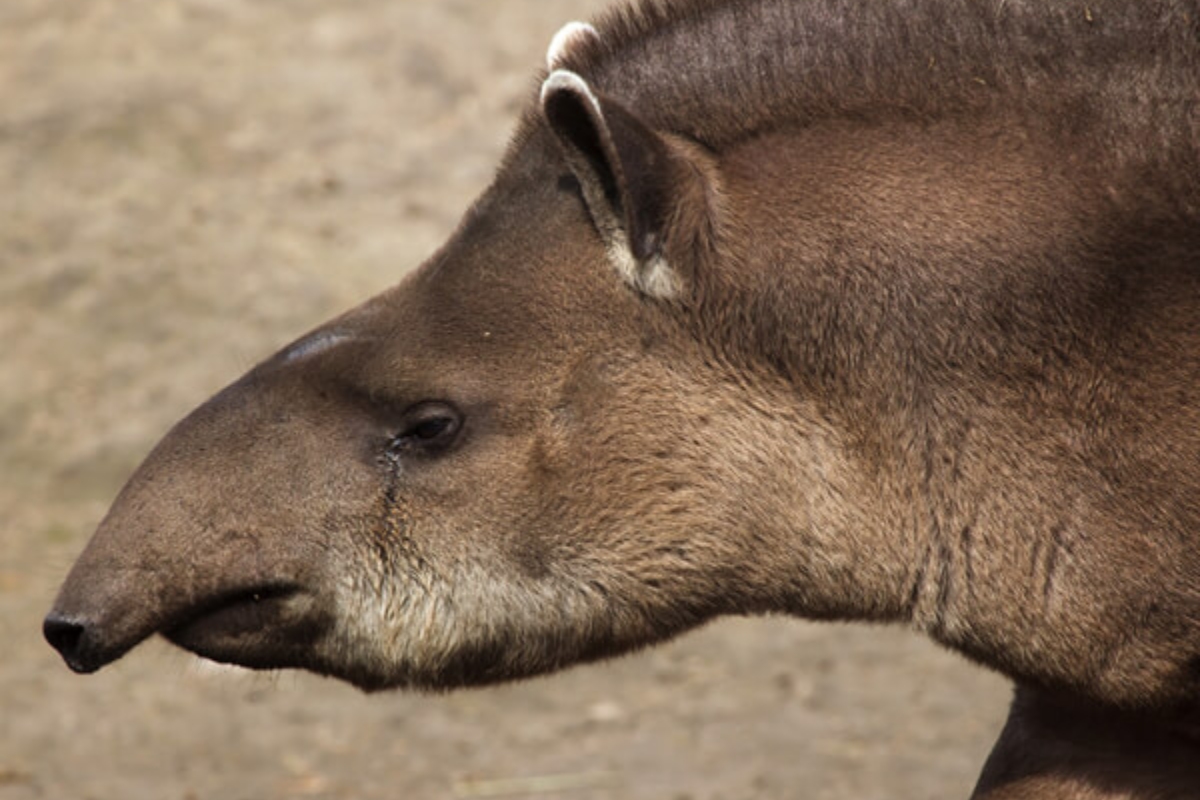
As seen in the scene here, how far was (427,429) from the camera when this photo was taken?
4.32 metres

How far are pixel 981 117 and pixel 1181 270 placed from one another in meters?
0.51

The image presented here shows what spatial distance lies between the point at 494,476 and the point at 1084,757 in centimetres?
143

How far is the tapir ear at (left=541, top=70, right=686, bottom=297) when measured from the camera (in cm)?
406

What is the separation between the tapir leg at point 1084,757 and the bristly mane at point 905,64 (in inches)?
50.3

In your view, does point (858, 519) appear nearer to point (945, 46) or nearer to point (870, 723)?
point (945, 46)

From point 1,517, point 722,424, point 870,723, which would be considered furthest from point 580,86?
point 1,517

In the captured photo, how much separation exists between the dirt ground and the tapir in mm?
1682

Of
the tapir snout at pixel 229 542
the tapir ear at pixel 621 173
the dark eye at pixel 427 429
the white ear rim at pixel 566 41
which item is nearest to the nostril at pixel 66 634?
the tapir snout at pixel 229 542

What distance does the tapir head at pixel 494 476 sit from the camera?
13.7 feet

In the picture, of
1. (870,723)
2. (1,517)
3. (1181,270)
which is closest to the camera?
(1181,270)

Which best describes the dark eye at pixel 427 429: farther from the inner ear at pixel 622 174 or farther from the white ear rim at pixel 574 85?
the white ear rim at pixel 574 85

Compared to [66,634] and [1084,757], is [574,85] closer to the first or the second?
[66,634]

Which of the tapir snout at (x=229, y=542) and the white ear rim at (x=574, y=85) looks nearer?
the white ear rim at (x=574, y=85)

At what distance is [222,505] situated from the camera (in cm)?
420
